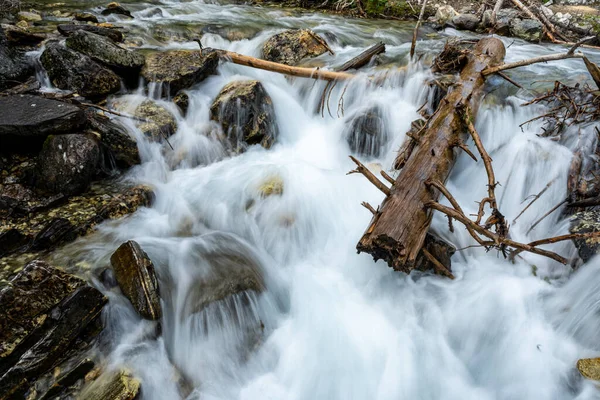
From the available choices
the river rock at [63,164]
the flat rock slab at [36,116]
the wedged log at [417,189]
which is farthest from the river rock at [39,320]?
the wedged log at [417,189]

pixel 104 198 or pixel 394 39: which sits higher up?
pixel 394 39

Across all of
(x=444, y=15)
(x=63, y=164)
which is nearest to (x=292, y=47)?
(x=63, y=164)

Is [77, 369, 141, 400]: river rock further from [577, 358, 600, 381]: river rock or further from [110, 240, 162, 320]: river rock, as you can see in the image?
[577, 358, 600, 381]: river rock

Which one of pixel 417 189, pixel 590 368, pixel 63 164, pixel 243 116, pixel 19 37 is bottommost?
pixel 590 368

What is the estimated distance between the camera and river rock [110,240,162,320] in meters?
3.22

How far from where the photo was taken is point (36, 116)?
425 centimetres

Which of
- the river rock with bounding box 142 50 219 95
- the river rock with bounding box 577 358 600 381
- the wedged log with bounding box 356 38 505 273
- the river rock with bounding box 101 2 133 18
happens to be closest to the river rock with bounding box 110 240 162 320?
the wedged log with bounding box 356 38 505 273

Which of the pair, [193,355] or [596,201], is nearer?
[193,355]

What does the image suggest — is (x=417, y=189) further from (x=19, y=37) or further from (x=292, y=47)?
(x=19, y=37)

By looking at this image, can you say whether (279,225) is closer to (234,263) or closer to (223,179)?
(234,263)

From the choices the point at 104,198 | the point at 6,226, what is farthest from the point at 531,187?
the point at 6,226

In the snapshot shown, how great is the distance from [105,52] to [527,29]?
10.2 metres

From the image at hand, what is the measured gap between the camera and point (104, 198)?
441 centimetres

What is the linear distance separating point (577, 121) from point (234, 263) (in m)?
4.65
